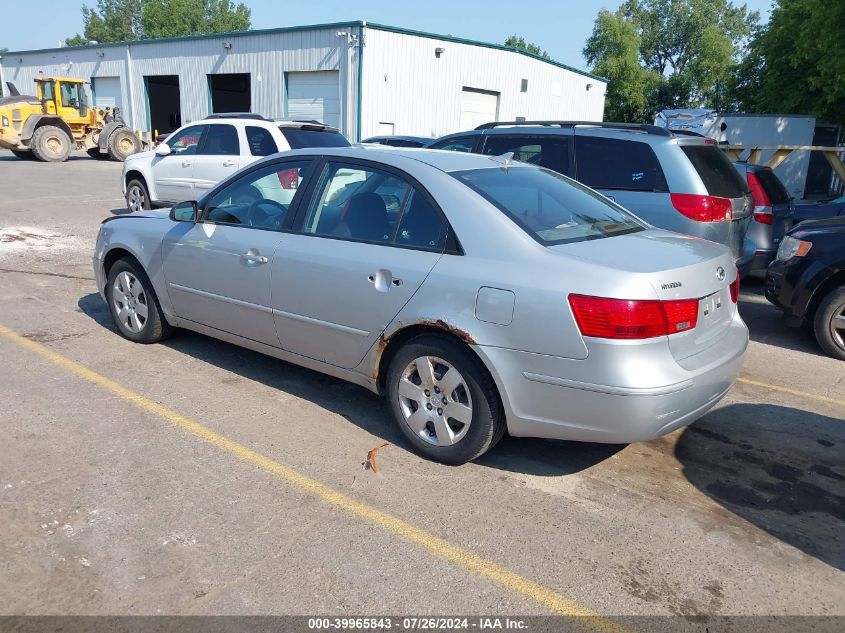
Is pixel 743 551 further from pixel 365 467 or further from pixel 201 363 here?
pixel 201 363

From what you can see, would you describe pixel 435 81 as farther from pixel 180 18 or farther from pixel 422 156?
pixel 180 18

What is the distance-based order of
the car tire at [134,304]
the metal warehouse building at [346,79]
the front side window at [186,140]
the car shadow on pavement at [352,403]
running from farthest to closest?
the metal warehouse building at [346,79] < the front side window at [186,140] < the car tire at [134,304] < the car shadow on pavement at [352,403]

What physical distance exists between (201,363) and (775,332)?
544 centimetres

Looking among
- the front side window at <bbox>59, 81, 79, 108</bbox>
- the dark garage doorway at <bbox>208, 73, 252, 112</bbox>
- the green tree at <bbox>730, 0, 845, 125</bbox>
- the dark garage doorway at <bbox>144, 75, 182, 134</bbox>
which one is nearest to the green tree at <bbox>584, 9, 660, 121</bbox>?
the green tree at <bbox>730, 0, 845, 125</bbox>

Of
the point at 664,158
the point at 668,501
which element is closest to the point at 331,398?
the point at 668,501

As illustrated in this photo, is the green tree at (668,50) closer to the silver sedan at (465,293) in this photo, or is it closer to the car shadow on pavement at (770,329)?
the car shadow on pavement at (770,329)

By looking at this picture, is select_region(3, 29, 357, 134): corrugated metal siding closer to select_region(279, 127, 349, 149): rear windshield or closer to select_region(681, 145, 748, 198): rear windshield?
select_region(279, 127, 349, 149): rear windshield

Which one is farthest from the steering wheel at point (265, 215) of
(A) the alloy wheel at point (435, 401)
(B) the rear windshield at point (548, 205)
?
(A) the alloy wheel at point (435, 401)

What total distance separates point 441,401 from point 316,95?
74.3 feet

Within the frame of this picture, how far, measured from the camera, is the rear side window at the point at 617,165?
6.70 m

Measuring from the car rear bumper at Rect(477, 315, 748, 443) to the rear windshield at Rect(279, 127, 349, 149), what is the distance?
7.46 meters

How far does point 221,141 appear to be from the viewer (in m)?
11.0

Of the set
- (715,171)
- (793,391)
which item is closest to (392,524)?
(793,391)

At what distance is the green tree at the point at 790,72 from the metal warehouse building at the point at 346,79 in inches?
285
